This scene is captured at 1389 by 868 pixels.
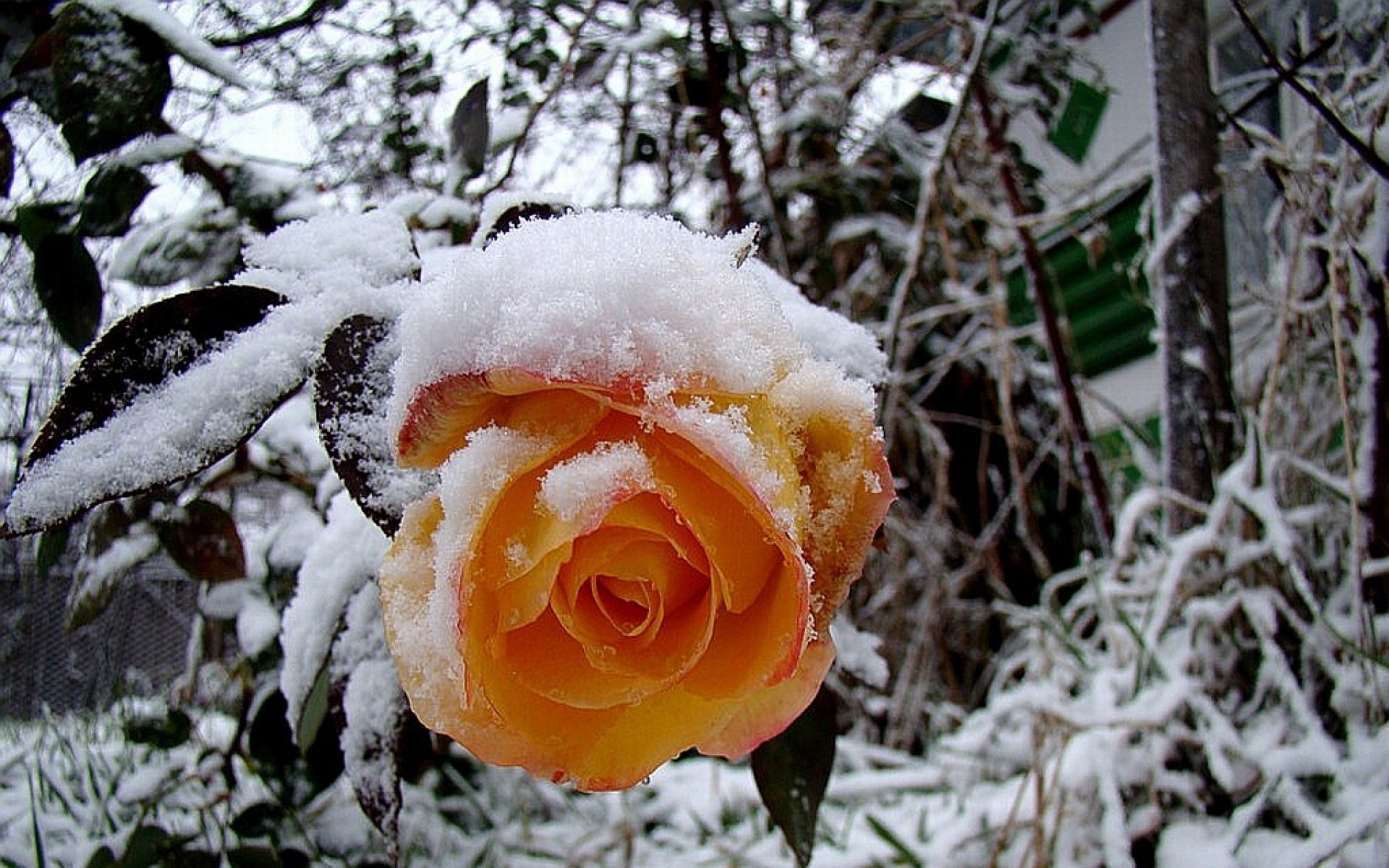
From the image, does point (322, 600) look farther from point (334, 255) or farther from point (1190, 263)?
point (1190, 263)

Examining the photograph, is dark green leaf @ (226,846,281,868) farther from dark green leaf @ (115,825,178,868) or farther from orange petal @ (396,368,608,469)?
orange petal @ (396,368,608,469)

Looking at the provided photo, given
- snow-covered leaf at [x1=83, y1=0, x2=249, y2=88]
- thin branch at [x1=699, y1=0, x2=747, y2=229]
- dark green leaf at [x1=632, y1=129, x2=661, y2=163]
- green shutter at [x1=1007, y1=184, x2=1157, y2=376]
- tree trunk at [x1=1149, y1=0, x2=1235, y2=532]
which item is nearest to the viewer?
snow-covered leaf at [x1=83, y1=0, x2=249, y2=88]

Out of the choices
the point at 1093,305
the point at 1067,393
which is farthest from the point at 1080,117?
the point at 1093,305

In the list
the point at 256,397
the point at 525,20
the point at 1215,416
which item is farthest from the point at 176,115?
the point at 1215,416

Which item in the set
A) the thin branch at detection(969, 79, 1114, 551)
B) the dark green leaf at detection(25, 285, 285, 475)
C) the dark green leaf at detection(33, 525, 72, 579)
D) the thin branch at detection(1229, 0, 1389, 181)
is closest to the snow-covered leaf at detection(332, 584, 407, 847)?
the dark green leaf at detection(25, 285, 285, 475)

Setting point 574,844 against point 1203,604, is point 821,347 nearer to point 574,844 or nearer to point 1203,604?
point 1203,604

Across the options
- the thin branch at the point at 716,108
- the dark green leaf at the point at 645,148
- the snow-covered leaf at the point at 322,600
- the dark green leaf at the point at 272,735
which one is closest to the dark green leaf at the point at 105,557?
the dark green leaf at the point at 272,735
